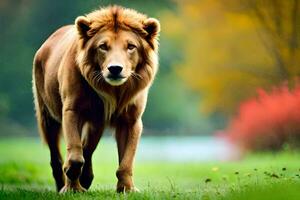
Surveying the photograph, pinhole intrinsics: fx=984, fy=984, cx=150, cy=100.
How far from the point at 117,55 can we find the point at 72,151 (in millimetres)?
774

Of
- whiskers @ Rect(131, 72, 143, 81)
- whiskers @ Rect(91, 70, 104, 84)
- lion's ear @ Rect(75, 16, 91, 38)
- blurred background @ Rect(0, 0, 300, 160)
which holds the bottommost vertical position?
whiskers @ Rect(91, 70, 104, 84)

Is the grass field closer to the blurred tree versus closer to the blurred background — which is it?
the blurred background

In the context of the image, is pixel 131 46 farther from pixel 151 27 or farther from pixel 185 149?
pixel 185 149

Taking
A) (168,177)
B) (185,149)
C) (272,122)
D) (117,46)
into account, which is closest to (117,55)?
(117,46)

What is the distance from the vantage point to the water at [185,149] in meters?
15.0

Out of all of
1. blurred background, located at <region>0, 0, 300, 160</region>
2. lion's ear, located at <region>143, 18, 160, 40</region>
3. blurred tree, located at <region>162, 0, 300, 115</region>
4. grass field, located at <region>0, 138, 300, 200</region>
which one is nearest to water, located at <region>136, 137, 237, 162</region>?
blurred background, located at <region>0, 0, 300, 160</region>

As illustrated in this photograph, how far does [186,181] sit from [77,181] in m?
2.68

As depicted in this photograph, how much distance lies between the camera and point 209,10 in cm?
1667

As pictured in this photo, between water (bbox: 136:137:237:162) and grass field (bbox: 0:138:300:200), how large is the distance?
1.75ft

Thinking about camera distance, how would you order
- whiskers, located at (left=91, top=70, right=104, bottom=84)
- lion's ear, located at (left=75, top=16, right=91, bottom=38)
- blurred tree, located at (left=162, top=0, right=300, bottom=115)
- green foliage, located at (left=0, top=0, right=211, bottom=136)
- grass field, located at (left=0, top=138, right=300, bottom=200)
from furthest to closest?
green foliage, located at (left=0, top=0, right=211, bottom=136), blurred tree, located at (left=162, top=0, right=300, bottom=115), lion's ear, located at (left=75, top=16, right=91, bottom=38), whiskers, located at (left=91, top=70, right=104, bottom=84), grass field, located at (left=0, top=138, right=300, bottom=200)

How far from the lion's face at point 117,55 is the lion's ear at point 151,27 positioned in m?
0.13

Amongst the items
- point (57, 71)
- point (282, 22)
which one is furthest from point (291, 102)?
point (57, 71)

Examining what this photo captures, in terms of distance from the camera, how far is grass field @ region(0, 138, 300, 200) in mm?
6477

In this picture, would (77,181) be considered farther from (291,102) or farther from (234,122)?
(234,122)
